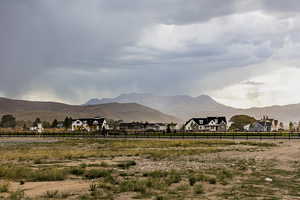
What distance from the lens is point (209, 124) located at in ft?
506

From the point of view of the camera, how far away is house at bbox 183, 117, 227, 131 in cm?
15188

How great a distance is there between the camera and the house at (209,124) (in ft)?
498

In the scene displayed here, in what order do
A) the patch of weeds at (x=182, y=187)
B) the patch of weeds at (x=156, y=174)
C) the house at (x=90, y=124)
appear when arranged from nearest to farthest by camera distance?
the patch of weeds at (x=182, y=187), the patch of weeds at (x=156, y=174), the house at (x=90, y=124)

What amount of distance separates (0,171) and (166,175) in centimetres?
884

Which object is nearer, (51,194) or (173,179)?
(51,194)

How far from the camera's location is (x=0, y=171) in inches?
877

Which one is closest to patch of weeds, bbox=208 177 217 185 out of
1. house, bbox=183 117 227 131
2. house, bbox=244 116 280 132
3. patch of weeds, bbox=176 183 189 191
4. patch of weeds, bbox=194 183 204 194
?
patch of weeds, bbox=194 183 204 194

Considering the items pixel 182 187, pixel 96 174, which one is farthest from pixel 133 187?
pixel 96 174

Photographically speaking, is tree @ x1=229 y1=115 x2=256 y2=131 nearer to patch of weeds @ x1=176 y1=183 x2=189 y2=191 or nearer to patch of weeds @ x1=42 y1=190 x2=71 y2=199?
patch of weeds @ x1=176 y1=183 x2=189 y2=191

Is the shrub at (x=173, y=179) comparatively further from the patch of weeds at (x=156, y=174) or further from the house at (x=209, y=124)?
the house at (x=209, y=124)

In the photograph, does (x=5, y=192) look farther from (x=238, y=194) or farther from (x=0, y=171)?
(x=238, y=194)

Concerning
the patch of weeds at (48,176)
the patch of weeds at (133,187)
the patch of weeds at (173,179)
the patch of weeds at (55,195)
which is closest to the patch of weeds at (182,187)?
the patch of weeds at (173,179)

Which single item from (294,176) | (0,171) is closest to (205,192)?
(294,176)

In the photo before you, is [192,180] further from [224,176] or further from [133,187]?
[133,187]
